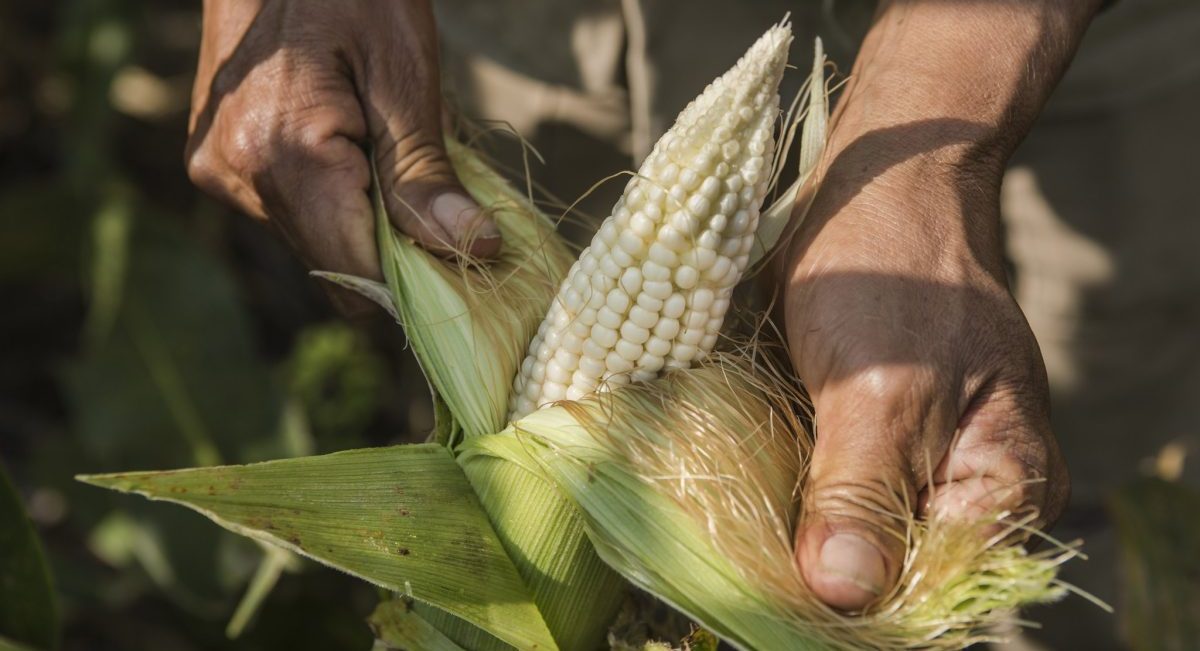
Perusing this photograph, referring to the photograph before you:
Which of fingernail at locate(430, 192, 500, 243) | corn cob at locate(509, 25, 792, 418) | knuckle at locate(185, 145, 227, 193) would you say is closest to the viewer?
corn cob at locate(509, 25, 792, 418)

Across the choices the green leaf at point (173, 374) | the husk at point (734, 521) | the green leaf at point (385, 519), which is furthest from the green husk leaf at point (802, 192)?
the green leaf at point (173, 374)

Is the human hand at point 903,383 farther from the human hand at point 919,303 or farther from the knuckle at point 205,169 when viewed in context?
the knuckle at point 205,169

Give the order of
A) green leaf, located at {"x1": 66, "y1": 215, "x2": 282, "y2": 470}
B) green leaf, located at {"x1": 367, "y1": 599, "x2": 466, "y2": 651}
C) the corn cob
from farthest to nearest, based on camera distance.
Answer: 1. green leaf, located at {"x1": 66, "y1": 215, "x2": 282, "y2": 470}
2. green leaf, located at {"x1": 367, "y1": 599, "x2": 466, "y2": 651}
3. the corn cob

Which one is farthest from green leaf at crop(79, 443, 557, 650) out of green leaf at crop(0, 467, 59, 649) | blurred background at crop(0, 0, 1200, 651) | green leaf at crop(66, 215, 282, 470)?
green leaf at crop(66, 215, 282, 470)

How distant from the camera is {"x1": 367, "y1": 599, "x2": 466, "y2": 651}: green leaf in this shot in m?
1.41

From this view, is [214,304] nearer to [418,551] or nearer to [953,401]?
[418,551]

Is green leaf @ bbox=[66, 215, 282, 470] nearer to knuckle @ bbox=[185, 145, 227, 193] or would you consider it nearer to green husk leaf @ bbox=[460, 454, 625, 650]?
knuckle @ bbox=[185, 145, 227, 193]

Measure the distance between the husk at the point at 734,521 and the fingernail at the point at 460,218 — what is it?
1.12 feet

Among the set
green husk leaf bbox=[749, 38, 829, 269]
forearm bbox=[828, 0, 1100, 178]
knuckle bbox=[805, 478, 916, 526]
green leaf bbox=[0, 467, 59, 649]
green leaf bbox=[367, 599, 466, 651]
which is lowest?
green leaf bbox=[0, 467, 59, 649]

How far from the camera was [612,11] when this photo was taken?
221cm

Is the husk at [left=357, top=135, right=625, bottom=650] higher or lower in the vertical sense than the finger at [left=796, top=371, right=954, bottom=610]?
lower

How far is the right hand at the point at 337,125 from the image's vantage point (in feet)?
5.22

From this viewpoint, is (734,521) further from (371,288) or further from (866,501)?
(371,288)

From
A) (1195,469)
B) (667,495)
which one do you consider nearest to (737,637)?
(667,495)
